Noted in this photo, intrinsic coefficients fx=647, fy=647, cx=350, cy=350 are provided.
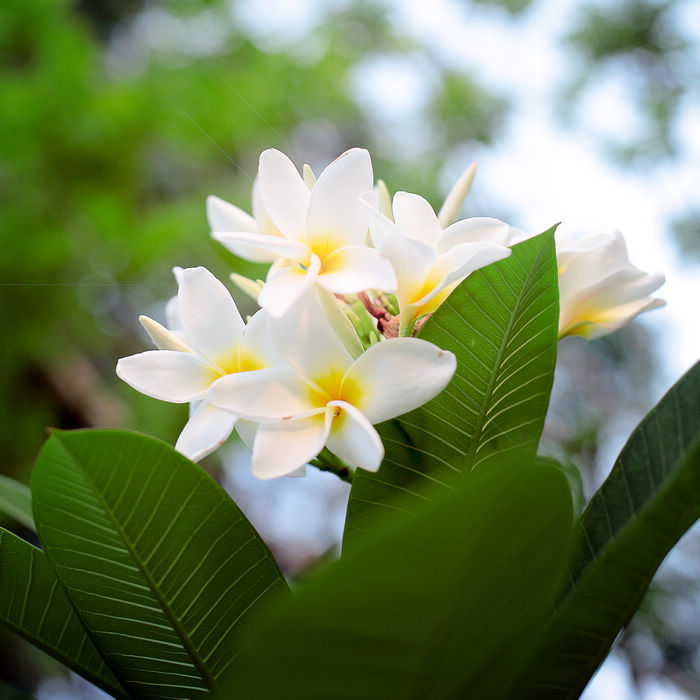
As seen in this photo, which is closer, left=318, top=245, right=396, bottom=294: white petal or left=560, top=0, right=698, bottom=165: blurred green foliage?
left=318, top=245, right=396, bottom=294: white petal

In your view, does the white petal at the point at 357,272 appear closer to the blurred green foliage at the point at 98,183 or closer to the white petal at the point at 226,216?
the white petal at the point at 226,216

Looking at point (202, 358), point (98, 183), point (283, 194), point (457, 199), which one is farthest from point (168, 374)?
point (98, 183)

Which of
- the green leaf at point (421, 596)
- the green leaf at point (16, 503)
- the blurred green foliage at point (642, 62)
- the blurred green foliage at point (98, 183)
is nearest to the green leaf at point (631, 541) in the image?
the green leaf at point (421, 596)

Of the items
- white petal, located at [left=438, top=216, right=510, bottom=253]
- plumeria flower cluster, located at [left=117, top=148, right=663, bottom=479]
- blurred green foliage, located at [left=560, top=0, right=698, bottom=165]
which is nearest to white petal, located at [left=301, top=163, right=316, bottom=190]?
plumeria flower cluster, located at [left=117, top=148, right=663, bottom=479]

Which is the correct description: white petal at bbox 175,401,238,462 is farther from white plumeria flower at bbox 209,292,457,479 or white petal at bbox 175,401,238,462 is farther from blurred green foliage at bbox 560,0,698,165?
blurred green foliage at bbox 560,0,698,165

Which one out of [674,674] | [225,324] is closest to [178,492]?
[225,324]

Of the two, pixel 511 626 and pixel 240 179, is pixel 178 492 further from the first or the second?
pixel 240 179
